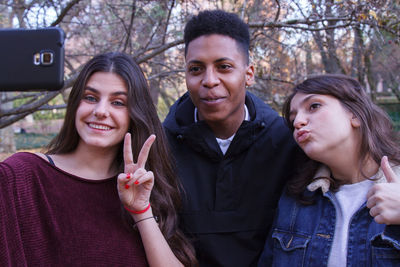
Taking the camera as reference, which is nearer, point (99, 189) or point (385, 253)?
point (385, 253)

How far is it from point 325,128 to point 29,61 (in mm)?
1297

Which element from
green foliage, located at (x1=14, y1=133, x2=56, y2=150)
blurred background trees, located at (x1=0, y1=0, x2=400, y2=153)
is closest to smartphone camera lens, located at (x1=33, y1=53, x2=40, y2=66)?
blurred background trees, located at (x1=0, y1=0, x2=400, y2=153)

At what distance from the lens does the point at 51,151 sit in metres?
2.13

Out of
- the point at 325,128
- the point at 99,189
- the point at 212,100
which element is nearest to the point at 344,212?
the point at 325,128

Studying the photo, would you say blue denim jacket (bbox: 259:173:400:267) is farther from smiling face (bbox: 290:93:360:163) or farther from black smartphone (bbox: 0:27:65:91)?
black smartphone (bbox: 0:27:65:91)

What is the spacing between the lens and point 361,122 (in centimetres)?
190

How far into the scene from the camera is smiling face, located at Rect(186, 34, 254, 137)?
92.9 inches

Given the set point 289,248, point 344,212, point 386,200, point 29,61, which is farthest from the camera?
point 289,248

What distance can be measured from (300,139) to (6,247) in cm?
138

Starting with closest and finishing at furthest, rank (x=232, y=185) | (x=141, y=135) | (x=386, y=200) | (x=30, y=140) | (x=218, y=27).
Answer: (x=386, y=200) → (x=141, y=135) → (x=232, y=185) → (x=218, y=27) → (x=30, y=140)

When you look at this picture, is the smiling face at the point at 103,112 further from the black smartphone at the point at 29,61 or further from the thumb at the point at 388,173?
the thumb at the point at 388,173

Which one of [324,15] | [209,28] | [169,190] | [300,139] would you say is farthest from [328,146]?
[324,15]

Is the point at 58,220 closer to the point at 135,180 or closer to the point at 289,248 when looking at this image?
the point at 135,180

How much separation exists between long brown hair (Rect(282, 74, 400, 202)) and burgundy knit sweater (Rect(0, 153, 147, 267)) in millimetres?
935
